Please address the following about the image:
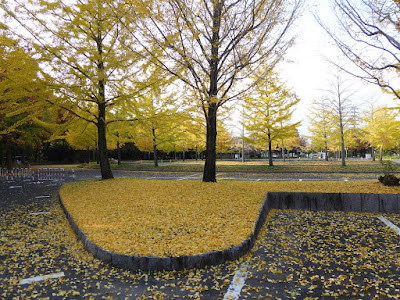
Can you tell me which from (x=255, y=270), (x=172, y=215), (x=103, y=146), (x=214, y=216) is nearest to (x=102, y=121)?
(x=103, y=146)

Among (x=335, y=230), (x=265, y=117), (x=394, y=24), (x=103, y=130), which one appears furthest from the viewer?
(x=265, y=117)

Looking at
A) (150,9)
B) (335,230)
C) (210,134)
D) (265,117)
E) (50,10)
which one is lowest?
(335,230)

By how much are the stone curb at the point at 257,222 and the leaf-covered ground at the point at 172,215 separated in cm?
10

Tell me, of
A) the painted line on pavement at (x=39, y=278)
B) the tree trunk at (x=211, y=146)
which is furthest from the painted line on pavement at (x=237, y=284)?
the tree trunk at (x=211, y=146)

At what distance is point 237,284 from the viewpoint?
9.95ft

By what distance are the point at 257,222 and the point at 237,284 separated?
6.72ft

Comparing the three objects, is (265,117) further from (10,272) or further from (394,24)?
(10,272)

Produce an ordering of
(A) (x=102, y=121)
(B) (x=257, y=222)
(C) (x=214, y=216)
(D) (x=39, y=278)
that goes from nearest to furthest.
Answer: (D) (x=39, y=278) → (B) (x=257, y=222) → (C) (x=214, y=216) → (A) (x=102, y=121)

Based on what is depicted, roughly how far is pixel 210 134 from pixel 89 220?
18.6ft

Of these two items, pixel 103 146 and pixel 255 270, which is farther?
pixel 103 146

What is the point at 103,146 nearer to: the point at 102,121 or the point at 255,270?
the point at 102,121

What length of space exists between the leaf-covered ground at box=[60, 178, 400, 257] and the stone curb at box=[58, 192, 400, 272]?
0.10 metres

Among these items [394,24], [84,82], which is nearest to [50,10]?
[84,82]

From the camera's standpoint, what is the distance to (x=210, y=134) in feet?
32.4
